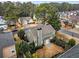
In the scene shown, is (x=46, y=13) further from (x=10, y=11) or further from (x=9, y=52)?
(x=9, y=52)

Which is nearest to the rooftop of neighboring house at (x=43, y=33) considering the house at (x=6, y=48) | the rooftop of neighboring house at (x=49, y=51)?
the rooftop of neighboring house at (x=49, y=51)

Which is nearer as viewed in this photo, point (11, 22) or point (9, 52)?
point (9, 52)

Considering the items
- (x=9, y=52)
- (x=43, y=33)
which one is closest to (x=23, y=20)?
(x=43, y=33)

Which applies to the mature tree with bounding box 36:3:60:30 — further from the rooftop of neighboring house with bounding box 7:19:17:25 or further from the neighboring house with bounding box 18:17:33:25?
the rooftop of neighboring house with bounding box 7:19:17:25

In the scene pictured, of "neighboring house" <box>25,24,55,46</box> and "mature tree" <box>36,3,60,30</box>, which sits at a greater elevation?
"mature tree" <box>36,3,60,30</box>

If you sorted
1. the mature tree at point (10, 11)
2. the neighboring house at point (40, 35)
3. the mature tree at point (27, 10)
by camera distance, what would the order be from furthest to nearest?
the mature tree at point (27, 10) → the mature tree at point (10, 11) → the neighboring house at point (40, 35)

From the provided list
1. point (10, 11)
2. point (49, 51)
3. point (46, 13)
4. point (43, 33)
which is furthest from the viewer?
point (10, 11)

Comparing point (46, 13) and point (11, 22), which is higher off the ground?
point (46, 13)

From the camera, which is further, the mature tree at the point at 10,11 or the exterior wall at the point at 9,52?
the mature tree at the point at 10,11

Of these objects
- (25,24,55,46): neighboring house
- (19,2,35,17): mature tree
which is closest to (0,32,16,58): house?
(25,24,55,46): neighboring house

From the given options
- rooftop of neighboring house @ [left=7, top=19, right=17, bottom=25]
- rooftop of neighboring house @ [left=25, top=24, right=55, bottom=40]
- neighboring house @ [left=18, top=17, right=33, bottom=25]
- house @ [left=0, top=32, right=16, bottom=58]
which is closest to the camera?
house @ [left=0, top=32, right=16, bottom=58]

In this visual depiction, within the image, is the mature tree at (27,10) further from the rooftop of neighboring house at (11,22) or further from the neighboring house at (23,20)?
the rooftop of neighboring house at (11,22)
